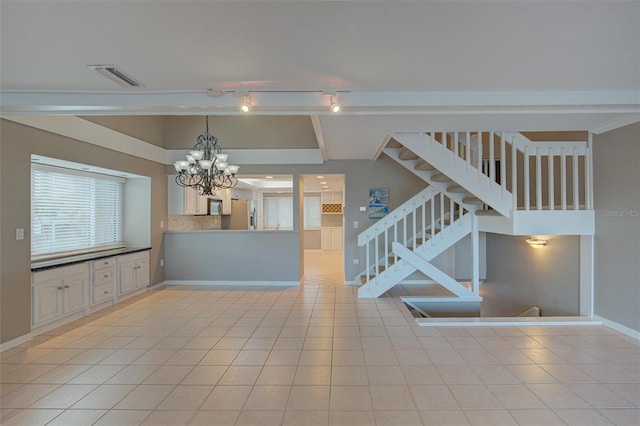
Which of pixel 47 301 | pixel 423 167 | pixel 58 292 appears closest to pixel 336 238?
pixel 423 167

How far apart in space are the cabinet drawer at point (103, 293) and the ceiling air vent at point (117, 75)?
3.20 m

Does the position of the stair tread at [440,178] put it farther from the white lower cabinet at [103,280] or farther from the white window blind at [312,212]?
the white window blind at [312,212]

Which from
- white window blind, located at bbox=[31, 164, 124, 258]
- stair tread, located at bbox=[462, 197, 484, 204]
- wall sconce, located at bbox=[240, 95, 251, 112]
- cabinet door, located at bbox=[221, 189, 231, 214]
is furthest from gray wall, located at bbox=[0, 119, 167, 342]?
stair tread, located at bbox=[462, 197, 484, 204]

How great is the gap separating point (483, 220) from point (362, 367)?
10.8ft

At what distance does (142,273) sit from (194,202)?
165cm

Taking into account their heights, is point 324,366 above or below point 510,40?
below

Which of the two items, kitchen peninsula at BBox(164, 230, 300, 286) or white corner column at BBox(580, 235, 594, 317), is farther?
kitchen peninsula at BBox(164, 230, 300, 286)

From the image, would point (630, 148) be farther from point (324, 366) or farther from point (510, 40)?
point (324, 366)

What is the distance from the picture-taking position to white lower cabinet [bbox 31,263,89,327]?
140 inches

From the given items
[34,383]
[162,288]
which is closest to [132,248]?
[162,288]

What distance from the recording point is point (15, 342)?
334cm

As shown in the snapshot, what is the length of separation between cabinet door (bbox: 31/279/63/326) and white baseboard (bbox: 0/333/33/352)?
14 centimetres

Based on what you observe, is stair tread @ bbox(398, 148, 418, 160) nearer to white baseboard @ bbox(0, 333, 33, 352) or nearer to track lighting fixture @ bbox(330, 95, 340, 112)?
track lighting fixture @ bbox(330, 95, 340, 112)

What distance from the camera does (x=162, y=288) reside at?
19.3 feet
